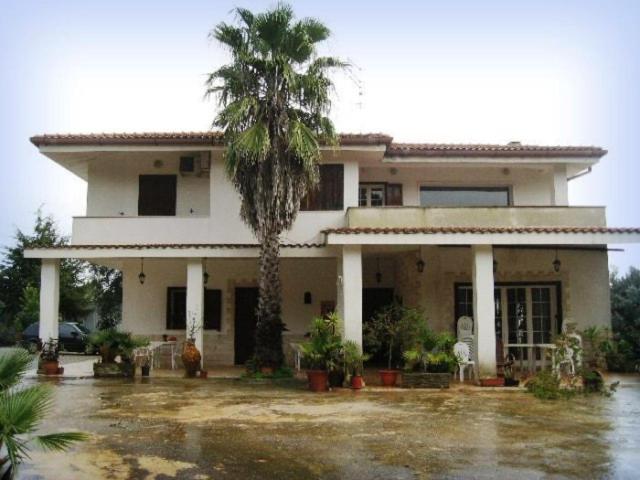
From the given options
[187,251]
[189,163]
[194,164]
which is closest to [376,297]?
[187,251]

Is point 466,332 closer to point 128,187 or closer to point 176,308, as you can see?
point 176,308

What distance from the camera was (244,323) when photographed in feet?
58.0

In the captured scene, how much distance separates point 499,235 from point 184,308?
30.2ft

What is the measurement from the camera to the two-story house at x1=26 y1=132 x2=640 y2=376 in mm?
14242

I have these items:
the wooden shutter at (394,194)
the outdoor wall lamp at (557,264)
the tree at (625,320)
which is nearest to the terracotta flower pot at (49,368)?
the wooden shutter at (394,194)

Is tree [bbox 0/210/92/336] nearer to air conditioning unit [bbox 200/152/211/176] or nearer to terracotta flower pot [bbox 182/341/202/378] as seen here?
air conditioning unit [bbox 200/152/211/176]

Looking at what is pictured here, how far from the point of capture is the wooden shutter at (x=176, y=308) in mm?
17375

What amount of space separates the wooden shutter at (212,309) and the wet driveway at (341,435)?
533 centimetres

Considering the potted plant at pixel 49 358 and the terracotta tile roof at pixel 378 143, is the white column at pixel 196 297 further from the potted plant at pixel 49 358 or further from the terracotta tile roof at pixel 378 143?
the potted plant at pixel 49 358

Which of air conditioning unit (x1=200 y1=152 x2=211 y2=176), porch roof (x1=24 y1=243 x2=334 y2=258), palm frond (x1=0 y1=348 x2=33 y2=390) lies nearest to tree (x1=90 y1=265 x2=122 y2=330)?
porch roof (x1=24 y1=243 x2=334 y2=258)

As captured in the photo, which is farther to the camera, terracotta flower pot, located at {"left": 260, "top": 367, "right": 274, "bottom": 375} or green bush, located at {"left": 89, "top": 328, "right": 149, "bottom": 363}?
green bush, located at {"left": 89, "top": 328, "right": 149, "bottom": 363}

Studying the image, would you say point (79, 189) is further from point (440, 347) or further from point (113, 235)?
point (440, 347)

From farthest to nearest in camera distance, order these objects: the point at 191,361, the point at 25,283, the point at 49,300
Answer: the point at 25,283, the point at 49,300, the point at 191,361

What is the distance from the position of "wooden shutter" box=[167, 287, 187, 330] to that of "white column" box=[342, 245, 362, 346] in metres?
6.07
